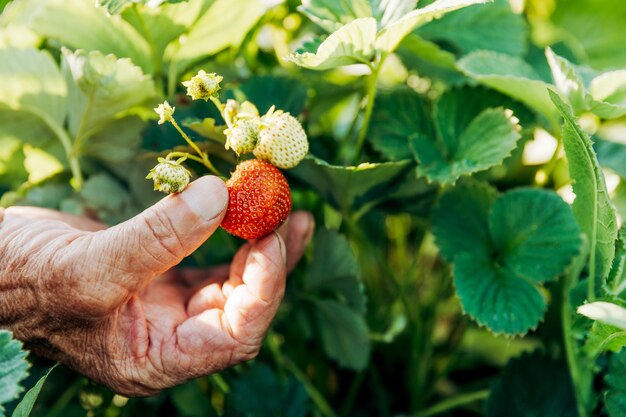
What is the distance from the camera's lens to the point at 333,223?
2.84 feet

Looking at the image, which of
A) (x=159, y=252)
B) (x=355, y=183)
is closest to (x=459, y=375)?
(x=355, y=183)

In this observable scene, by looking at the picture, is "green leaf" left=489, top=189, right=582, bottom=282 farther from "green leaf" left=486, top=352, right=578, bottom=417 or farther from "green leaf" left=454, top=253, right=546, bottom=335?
"green leaf" left=486, top=352, right=578, bottom=417

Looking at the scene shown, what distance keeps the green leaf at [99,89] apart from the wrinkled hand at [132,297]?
Answer: 14 centimetres

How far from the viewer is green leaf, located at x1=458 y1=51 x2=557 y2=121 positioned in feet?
1.96

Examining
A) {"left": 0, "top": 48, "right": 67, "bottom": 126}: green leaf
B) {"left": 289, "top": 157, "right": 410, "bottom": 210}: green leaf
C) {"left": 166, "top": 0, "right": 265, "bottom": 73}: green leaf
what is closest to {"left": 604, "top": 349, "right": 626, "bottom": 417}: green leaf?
{"left": 289, "top": 157, "right": 410, "bottom": 210}: green leaf

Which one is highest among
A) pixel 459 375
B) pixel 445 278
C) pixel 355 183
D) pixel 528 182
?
pixel 355 183

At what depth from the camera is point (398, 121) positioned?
27.6 inches

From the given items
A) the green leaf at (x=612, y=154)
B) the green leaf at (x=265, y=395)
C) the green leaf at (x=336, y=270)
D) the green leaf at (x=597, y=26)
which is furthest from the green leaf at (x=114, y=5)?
the green leaf at (x=597, y=26)

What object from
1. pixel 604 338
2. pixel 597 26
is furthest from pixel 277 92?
pixel 597 26

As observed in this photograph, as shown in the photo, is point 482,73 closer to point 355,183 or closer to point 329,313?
point 355,183

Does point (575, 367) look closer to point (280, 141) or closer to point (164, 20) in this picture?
point (280, 141)

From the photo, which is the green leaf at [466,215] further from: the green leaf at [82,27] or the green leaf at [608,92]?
the green leaf at [82,27]

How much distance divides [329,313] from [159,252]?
294mm

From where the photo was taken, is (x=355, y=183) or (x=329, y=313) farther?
(x=329, y=313)
